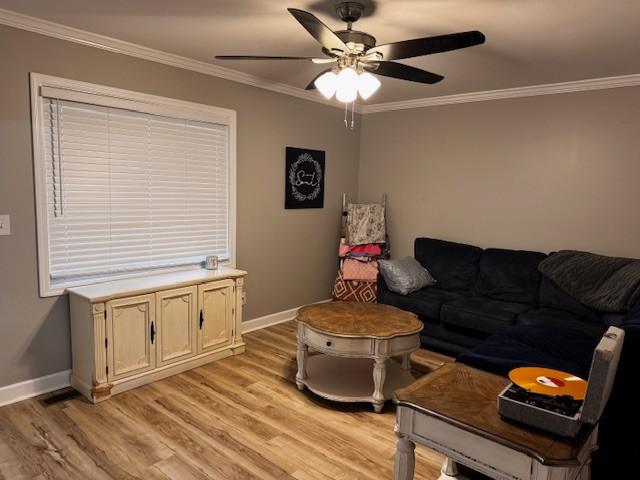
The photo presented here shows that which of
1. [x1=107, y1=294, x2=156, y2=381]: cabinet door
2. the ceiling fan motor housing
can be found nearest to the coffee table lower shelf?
[x1=107, y1=294, x2=156, y2=381]: cabinet door

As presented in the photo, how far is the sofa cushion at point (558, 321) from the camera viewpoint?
3203 millimetres

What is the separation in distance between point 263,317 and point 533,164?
3.03 meters

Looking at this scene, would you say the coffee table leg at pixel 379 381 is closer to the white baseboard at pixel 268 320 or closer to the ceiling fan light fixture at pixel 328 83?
the ceiling fan light fixture at pixel 328 83

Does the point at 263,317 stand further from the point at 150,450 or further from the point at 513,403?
the point at 513,403

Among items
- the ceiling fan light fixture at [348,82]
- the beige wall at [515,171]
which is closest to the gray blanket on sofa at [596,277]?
the beige wall at [515,171]

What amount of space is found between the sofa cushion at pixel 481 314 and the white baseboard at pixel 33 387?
117 inches

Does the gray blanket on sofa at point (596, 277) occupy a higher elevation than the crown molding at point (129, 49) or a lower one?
lower

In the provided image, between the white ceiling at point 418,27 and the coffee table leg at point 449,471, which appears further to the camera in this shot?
the white ceiling at point 418,27

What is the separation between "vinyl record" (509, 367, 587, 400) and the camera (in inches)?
59.1

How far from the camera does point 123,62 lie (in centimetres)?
325

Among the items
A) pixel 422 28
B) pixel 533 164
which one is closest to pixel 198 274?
pixel 422 28

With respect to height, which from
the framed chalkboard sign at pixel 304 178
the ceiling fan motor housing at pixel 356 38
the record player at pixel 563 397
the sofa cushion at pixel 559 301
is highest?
the ceiling fan motor housing at pixel 356 38

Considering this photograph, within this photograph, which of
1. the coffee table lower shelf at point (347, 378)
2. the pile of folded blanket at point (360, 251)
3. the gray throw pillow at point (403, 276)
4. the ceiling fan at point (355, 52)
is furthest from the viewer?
the pile of folded blanket at point (360, 251)

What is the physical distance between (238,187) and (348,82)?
6.80ft
